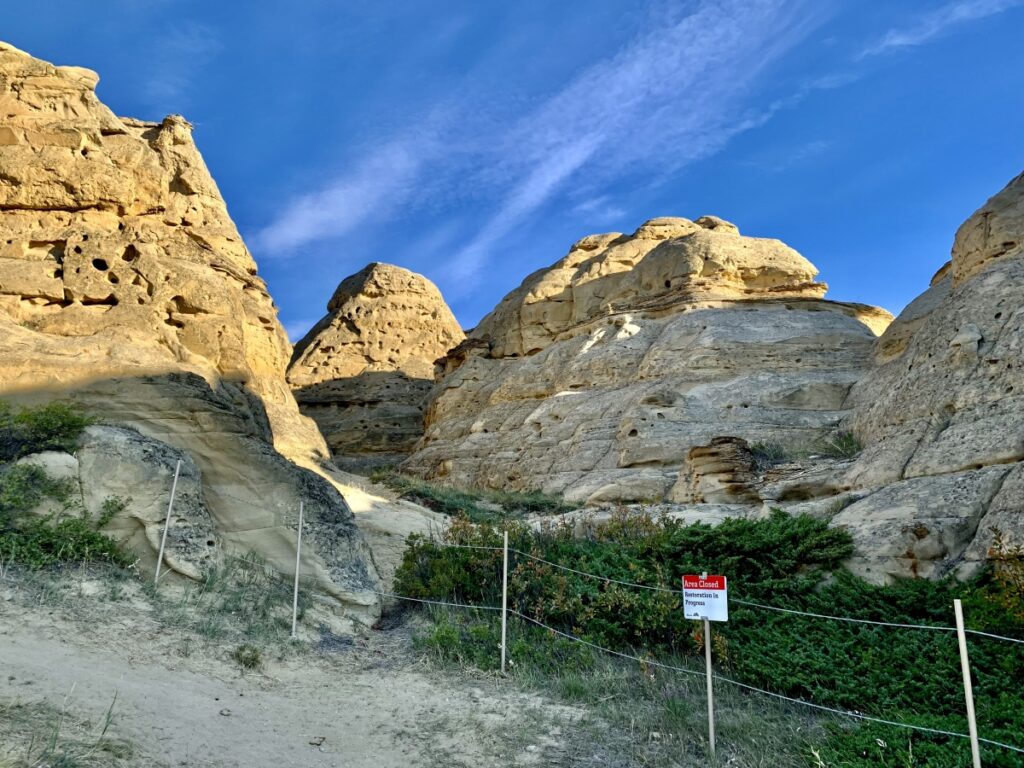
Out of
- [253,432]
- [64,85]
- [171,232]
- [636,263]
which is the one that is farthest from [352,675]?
[636,263]

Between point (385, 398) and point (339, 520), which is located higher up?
point (385, 398)

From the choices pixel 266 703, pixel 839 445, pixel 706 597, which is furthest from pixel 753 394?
pixel 266 703

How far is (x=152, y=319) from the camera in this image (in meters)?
16.5

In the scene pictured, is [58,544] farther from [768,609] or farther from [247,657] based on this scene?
[768,609]

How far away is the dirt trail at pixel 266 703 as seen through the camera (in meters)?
6.44

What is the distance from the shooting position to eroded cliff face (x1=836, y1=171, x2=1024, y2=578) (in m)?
10.6

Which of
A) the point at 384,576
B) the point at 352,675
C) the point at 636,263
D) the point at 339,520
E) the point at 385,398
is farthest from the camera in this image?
the point at 385,398

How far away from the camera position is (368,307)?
48531 mm

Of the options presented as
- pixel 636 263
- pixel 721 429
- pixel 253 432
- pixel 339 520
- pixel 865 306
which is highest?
pixel 636 263

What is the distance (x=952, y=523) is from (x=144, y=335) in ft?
48.5

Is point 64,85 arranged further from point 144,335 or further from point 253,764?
point 253,764

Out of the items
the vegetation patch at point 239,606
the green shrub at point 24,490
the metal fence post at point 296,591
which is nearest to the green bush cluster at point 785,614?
the metal fence post at point 296,591

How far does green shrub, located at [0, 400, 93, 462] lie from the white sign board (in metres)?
8.65

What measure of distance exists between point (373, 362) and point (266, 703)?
130 feet
